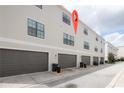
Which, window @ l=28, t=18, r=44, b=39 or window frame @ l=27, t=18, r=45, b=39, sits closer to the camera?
window frame @ l=27, t=18, r=45, b=39

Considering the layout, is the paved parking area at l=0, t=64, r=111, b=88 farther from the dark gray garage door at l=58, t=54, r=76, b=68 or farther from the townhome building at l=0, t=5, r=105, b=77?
the dark gray garage door at l=58, t=54, r=76, b=68

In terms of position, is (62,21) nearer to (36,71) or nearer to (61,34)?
(61,34)

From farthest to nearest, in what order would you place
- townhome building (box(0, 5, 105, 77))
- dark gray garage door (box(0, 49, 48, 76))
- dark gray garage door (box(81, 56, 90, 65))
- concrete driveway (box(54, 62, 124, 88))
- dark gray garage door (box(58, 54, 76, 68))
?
dark gray garage door (box(81, 56, 90, 65)), dark gray garage door (box(58, 54, 76, 68)), townhome building (box(0, 5, 105, 77)), dark gray garage door (box(0, 49, 48, 76)), concrete driveway (box(54, 62, 124, 88))

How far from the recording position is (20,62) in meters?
11.1

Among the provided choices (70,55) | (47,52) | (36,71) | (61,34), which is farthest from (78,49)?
(36,71)

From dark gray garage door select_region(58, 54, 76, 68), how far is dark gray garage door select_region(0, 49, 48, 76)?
3.41 metres

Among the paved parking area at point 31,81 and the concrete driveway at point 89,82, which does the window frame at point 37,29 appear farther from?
the concrete driveway at point 89,82

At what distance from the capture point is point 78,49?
2314cm

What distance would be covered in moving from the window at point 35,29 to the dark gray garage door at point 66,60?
4.70 metres

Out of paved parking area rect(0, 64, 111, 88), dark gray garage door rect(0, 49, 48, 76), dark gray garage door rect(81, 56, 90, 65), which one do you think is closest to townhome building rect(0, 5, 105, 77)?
dark gray garage door rect(0, 49, 48, 76)

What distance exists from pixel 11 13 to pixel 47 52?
19.6 ft

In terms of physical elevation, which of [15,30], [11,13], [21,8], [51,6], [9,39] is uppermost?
[51,6]

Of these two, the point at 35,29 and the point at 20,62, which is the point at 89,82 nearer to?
the point at 20,62

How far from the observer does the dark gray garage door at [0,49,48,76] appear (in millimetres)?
9766
